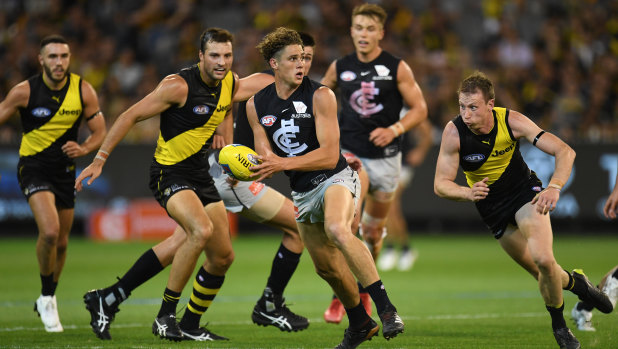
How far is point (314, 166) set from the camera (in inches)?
277

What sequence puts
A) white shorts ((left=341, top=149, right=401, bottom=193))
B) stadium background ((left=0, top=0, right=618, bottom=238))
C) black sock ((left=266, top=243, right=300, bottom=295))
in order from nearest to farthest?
1. black sock ((left=266, top=243, right=300, bottom=295))
2. white shorts ((left=341, top=149, right=401, bottom=193))
3. stadium background ((left=0, top=0, right=618, bottom=238))

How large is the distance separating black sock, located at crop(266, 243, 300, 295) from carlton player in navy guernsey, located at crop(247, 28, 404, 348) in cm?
141

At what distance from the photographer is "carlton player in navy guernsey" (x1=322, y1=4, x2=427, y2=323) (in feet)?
31.5

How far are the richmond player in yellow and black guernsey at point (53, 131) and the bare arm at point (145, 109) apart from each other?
1.13 m

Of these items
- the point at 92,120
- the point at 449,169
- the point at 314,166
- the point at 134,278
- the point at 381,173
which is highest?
the point at 92,120

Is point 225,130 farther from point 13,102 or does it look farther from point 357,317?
point 357,317

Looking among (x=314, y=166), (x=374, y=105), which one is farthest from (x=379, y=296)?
(x=374, y=105)

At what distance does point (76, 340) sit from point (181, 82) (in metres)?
2.46

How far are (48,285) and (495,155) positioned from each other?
4479 mm

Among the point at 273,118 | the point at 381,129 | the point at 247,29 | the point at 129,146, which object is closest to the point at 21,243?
the point at 129,146

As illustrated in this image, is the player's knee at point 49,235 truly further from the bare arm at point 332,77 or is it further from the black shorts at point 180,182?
the bare arm at point 332,77

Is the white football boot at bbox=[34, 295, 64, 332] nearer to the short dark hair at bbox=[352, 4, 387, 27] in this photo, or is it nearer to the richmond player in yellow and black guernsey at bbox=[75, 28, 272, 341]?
the richmond player in yellow and black guernsey at bbox=[75, 28, 272, 341]

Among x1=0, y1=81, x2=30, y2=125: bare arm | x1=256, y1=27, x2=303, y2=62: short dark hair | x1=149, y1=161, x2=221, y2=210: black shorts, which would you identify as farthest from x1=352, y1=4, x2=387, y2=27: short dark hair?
x1=0, y1=81, x2=30, y2=125: bare arm

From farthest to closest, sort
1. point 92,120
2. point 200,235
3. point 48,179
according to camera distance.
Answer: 1. point 92,120
2. point 48,179
3. point 200,235
